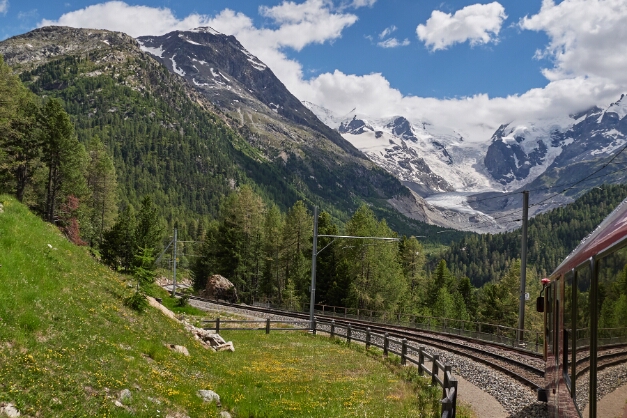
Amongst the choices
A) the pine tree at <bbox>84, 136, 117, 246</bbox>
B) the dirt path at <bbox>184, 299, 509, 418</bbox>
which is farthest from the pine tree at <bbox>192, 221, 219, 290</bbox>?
the dirt path at <bbox>184, 299, 509, 418</bbox>

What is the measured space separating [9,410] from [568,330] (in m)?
9.77

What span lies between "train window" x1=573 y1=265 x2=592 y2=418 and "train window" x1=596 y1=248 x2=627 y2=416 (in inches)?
26.1

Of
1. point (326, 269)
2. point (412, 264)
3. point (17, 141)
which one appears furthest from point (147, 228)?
point (412, 264)

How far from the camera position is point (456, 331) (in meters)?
38.3

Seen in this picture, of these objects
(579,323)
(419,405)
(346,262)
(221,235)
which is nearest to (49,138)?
(221,235)

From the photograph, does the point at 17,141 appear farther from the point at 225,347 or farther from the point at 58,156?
the point at 225,347

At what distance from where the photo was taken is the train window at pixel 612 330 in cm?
476

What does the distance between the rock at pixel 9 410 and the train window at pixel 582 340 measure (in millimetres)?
9009

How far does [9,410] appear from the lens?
27.5 feet

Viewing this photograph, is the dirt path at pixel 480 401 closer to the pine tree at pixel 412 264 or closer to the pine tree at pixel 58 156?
the pine tree at pixel 58 156

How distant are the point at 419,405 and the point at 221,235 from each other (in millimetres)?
58952

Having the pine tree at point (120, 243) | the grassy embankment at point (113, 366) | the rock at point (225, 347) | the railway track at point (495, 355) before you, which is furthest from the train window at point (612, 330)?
the pine tree at point (120, 243)

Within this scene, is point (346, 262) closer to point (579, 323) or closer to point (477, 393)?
point (477, 393)

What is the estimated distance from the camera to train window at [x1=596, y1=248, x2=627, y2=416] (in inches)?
187
